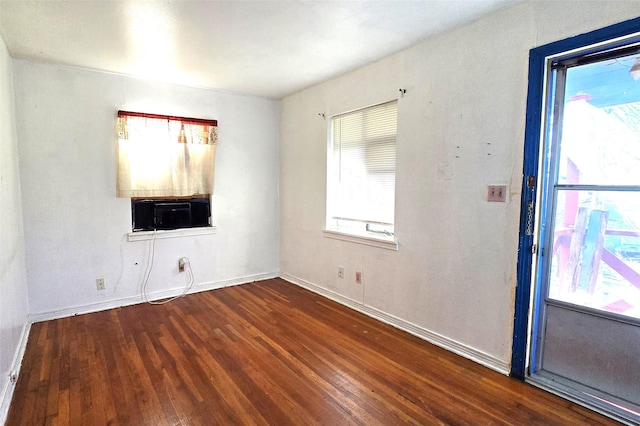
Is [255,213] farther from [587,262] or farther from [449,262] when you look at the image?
[587,262]

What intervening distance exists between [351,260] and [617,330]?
7.06 ft

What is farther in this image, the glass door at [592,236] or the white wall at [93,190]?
the white wall at [93,190]

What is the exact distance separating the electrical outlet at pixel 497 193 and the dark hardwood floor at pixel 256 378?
1.20 meters

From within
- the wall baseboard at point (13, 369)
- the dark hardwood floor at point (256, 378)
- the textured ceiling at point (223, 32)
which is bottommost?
the dark hardwood floor at point (256, 378)

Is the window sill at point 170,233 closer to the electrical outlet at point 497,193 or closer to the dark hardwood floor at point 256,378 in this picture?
the dark hardwood floor at point 256,378

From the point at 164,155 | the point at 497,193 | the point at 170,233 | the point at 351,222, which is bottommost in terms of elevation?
the point at 170,233

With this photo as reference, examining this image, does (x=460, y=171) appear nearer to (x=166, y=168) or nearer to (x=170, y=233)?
(x=166, y=168)

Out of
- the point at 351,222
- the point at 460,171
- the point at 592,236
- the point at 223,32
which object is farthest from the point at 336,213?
the point at 592,236

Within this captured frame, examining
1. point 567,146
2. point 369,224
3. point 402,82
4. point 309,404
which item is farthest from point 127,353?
point 567,146

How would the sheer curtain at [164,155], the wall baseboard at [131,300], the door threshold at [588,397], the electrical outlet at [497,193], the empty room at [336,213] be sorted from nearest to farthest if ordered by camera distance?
the door threshold at [588,397], the empty room at [336,213], the electrical outlet at [497,193], the wall baseboard at [131,300], the sheer curtain at [164,155]

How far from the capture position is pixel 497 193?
2305 millimetres

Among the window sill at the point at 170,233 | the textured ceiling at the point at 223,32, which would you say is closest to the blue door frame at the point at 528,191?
the textured ceiling at the point at 223,32

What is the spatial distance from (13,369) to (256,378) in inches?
63.8

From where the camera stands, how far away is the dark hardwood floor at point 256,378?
190 cm
